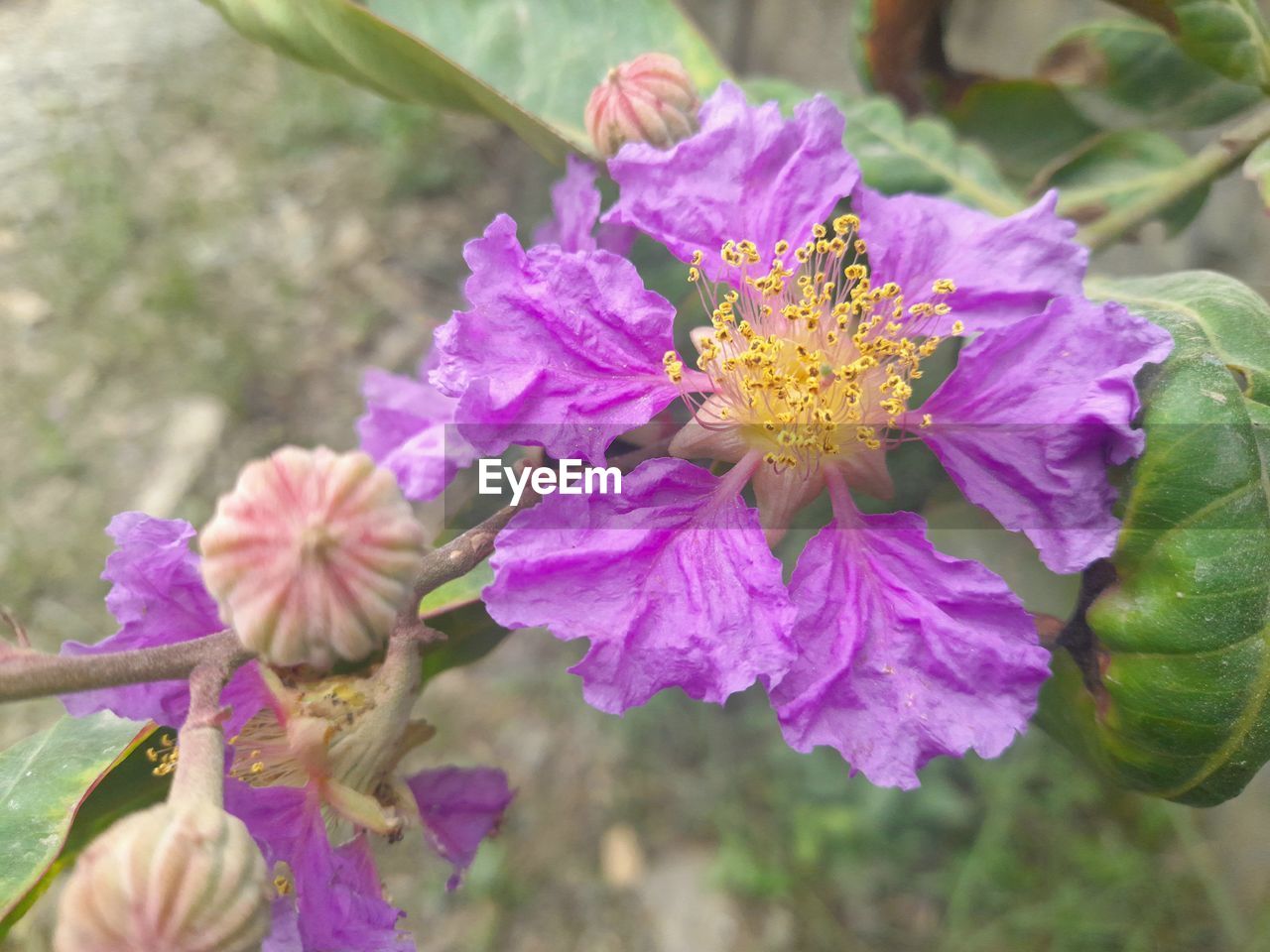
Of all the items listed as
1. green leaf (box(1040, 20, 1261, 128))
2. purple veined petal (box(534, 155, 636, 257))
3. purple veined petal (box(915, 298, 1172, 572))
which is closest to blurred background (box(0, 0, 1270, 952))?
green leaf (box(1040, 20, 1261, 128))

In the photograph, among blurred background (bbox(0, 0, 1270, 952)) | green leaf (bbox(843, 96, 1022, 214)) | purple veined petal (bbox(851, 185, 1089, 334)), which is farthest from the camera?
blurred background (bbox(0, 0, 1270, 952))

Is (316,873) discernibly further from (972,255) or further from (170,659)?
(972,255)

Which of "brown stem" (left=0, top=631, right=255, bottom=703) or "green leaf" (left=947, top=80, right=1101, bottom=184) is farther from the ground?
"green leaf" (left=947, top=80, right=1101, bottom=184)

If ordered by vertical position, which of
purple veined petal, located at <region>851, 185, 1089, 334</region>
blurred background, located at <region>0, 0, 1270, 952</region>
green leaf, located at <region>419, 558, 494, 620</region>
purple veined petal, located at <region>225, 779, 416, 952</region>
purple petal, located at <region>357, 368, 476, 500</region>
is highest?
purple veined petal, located at <region>851, 185, 1089, 334</region>

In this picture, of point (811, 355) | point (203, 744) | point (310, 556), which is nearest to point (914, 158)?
point (811, 355)

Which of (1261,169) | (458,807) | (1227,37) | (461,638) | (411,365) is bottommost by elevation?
(411,365)

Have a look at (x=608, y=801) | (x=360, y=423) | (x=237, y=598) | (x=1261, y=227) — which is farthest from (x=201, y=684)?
(x=608, y=801)

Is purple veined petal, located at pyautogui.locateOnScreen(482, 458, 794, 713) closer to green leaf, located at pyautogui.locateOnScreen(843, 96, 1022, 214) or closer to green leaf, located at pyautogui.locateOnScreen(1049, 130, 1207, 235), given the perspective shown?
green leaf, located at pyautogui.locateOnScreen(843, 96, 1022, 214)
